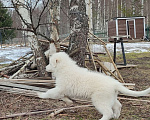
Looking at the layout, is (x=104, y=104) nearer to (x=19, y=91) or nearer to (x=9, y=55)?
(x=19, y=91)

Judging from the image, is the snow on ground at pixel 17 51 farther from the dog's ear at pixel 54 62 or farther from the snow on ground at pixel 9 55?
the dog's ear at pixel 54 62

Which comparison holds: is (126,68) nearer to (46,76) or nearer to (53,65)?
(46,76)

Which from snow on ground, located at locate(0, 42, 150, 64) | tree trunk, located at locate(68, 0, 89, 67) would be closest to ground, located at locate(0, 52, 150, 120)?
tree trunk, located at locate(68, 0, 89, 67)

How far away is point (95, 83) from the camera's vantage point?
339 centimetres

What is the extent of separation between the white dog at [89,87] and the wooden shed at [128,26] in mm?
23406

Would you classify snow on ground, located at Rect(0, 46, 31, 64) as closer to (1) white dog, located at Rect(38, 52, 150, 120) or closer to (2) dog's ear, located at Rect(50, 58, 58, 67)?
(2) dog's ear, located at Rect(50, 58, 58, 67)

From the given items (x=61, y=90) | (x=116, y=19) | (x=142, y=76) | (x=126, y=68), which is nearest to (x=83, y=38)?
(x=61, y=90)

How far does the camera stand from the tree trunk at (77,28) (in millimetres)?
5375

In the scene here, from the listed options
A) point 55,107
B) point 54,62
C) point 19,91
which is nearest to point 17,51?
point 19,91

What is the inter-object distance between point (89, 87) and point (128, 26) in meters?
25.7

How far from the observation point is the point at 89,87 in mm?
3385

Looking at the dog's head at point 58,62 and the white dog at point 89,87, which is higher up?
the dog's head at point 58,62

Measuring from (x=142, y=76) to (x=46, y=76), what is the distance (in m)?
4.12

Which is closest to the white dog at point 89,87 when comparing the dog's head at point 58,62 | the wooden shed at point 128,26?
the dog's head at point 58,62
